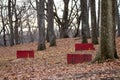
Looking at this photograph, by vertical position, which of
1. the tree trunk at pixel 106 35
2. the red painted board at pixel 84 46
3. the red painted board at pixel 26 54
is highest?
the tree trunk at pixel 106 35

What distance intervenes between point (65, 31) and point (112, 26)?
26.7 metres

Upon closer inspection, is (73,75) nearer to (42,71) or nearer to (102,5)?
(42,71)

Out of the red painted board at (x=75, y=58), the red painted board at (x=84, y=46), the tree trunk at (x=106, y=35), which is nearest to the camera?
the tree trunk at (x=106, y=35)

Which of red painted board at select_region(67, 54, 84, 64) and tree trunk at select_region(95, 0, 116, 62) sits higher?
tree trunk at select_region(95, 0, 116, 62)

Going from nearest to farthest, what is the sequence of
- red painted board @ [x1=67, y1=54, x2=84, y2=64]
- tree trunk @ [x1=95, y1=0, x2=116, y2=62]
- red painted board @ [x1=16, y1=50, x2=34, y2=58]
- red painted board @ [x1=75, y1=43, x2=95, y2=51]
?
tree trunk @ [x1=95, y1=0, x2=116, y2=62], red painted board @ [x1=67, y1=54, x2=84, y2=64], red painted board @ [x1=16, y1=50, x2=34, y2=58], red painted board @ [x1=75, y1=43, x2=95, y2=51]

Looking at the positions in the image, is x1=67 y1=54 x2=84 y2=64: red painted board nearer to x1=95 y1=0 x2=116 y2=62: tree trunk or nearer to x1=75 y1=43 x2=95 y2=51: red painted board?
x1=95 y1=0 x2=116 y2=62: tree trunk

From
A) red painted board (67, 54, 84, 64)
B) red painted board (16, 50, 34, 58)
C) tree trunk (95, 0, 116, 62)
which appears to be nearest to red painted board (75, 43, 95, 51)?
red painted board (16, 50, 34, 58)

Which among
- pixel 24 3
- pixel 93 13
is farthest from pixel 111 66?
pixel 24 3

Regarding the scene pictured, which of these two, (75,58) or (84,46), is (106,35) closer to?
(75,58)

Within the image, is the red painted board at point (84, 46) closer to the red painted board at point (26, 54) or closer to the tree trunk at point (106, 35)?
the red painted board at point (26, 54)

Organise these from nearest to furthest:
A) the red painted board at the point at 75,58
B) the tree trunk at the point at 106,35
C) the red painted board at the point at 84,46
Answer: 1. the tree trunk at the point at 106,35
2. the red painted board at the point at 75,58
3. the red painted board at the point at 84,46

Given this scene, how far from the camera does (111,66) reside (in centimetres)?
1239

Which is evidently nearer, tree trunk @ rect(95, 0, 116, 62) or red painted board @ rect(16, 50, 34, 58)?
tree trunk @ rect(95, 0, 116, 62)

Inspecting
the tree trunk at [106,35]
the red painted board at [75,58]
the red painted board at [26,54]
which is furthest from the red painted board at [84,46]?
the tree trunk at [106,35]
